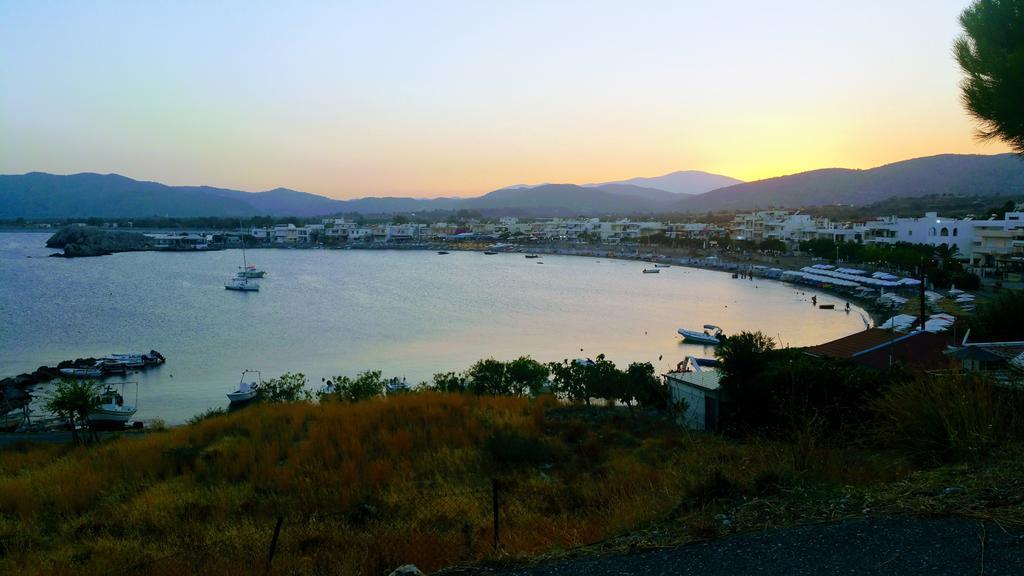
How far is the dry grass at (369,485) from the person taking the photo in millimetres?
2738

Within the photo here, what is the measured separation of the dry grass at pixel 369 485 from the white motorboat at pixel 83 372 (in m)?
6.72

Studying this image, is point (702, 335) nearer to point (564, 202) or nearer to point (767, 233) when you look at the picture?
point (767, 233)

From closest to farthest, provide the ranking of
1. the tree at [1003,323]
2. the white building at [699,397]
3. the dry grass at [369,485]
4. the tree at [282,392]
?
the dry grass at [369,485]
the white building at [699,397]
the tree at [1003,323]
the tree at [282,392]

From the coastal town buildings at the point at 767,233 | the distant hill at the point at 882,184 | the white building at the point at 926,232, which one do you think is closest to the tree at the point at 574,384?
the coastal town buildings at the point at 767,233

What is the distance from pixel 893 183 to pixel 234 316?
82098 millimetres

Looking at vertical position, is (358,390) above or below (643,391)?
below

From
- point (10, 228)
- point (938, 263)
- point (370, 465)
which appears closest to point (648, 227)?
point (938, 263)

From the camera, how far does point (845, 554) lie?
6.31ft

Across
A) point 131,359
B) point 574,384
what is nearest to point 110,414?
point 131,359

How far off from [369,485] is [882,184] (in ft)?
302

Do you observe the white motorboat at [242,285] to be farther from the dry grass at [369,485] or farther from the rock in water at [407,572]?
the rock in water at [407,572]

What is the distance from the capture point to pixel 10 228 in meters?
79.0

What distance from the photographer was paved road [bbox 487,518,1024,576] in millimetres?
1774

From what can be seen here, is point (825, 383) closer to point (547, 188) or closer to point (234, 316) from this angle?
point (234, 316)
